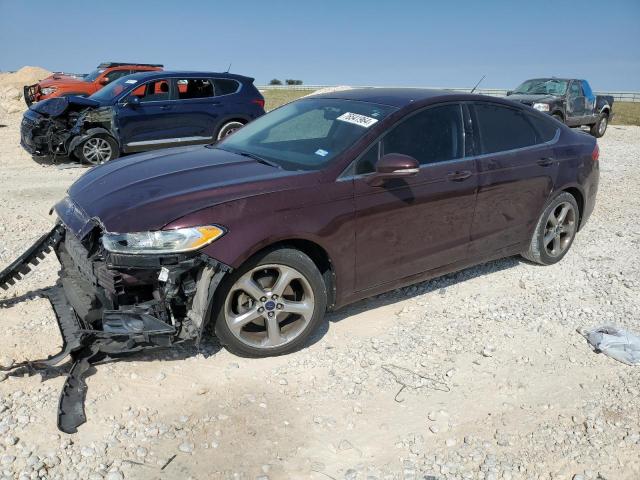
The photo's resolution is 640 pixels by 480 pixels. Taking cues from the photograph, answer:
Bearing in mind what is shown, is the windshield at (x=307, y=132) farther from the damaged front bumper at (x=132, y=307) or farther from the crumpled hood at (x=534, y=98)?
the crumpled hood at (x=534, y=98)

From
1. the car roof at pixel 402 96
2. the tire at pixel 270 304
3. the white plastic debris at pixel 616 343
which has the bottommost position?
the white plastic debris at pixel 616 343

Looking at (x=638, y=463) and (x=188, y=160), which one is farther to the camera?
(x=188, y=160)

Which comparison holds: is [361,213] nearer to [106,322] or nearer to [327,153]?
[327,153]

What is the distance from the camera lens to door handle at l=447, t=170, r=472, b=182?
171 inches

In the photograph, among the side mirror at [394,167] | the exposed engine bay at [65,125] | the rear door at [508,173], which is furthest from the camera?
the exposed engine bay at [65,125]

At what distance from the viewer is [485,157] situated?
4.63 meters

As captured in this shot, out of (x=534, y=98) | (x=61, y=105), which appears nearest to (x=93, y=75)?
(x=61, y=105)

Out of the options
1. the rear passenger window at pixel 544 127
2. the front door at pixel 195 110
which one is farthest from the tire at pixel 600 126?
the rear passenger window at pixel 544 127

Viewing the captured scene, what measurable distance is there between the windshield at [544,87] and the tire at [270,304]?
14.7 metres

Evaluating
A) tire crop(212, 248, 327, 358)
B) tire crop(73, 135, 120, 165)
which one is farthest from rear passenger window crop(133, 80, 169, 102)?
tire crop(212, 248, 327, 358)

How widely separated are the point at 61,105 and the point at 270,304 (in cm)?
837

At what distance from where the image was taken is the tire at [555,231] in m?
5.30

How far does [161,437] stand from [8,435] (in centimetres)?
79

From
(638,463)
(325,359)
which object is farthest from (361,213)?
(638,463)
